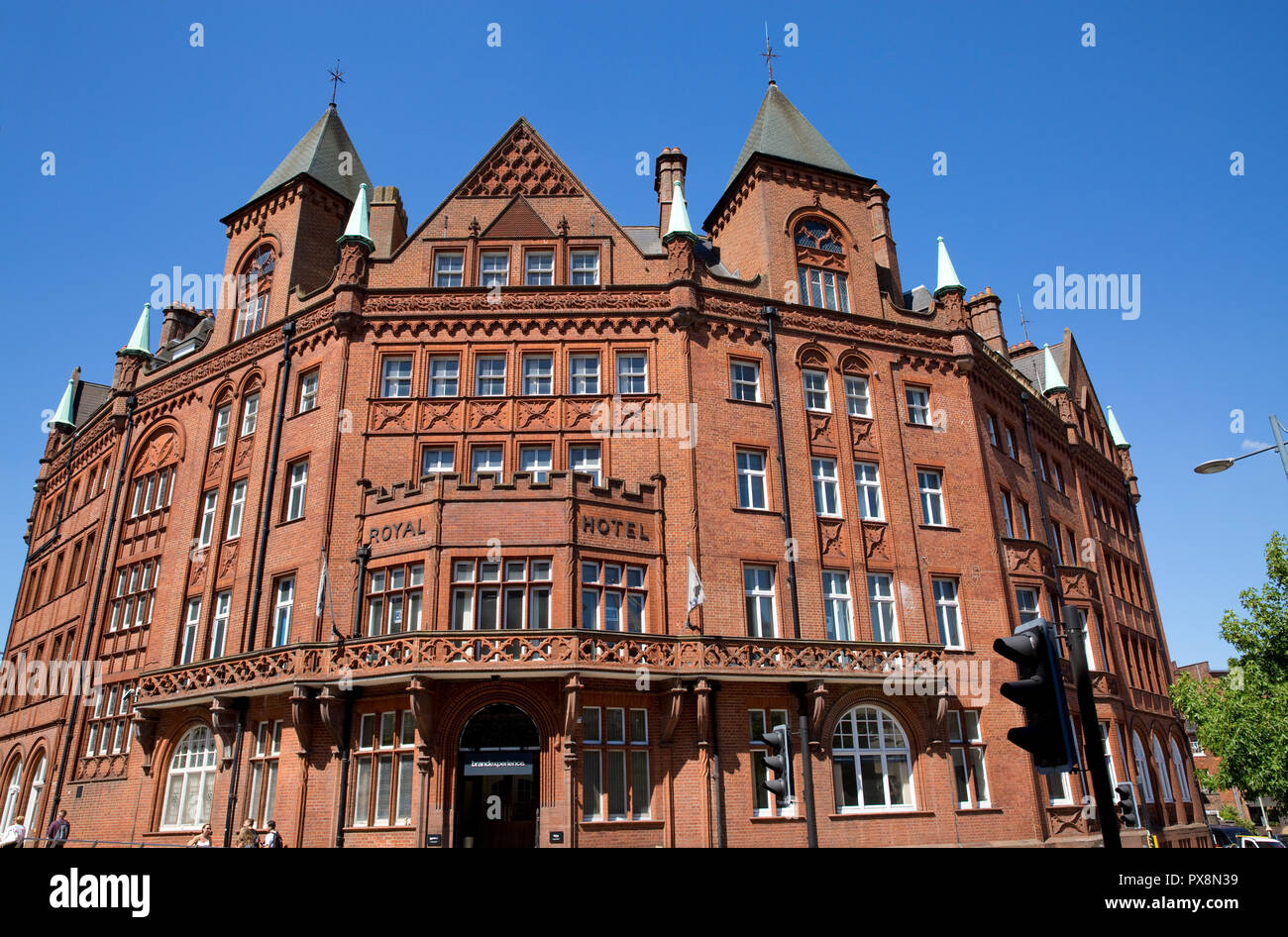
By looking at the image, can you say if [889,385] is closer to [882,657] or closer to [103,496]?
[882,657]

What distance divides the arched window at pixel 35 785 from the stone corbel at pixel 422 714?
18.8 metres

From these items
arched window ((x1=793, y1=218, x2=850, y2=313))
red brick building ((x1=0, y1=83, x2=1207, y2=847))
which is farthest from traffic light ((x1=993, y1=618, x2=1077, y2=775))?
arched window ((x1=793, y1=218, x2=850, y2=313))

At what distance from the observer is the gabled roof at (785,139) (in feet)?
107

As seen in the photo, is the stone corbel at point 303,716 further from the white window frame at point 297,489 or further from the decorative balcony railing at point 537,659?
the white window frame at point 297,489

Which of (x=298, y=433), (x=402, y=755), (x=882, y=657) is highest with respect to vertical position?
(x=298, y=433)

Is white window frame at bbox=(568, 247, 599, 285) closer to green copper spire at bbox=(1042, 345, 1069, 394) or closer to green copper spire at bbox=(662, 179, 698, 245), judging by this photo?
green copper spire at bbox=(662, 179, 698, 245)

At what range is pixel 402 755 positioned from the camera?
21812mm

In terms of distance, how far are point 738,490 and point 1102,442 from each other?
30.1 meters

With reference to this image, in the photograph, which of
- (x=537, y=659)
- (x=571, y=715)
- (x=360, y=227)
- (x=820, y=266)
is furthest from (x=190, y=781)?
(x=820, y=266)

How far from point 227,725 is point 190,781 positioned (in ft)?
9.98

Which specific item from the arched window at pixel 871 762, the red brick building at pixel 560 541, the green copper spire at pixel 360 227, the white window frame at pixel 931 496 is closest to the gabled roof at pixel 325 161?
the red brick building at pixel 560 541

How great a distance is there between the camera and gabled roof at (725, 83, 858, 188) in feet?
107

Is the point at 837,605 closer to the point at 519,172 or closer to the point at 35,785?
the point at 519,172
